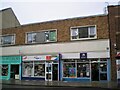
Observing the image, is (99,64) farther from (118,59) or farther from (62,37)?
(62,37)

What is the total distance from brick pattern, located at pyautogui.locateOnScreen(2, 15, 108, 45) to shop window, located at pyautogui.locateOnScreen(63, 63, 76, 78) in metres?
2.91

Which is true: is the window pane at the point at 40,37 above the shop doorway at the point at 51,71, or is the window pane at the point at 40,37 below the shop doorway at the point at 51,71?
above

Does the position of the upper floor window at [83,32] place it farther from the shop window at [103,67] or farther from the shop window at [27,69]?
the shop window at [27,69]

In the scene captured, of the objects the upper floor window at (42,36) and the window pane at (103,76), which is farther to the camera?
the upper floor window at (42,36)

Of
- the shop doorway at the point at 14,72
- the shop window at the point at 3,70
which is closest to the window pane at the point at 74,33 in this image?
the shop doorway at the point at 14,72

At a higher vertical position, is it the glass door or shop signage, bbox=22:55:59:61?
shop signage, bbox=22:55:59:61

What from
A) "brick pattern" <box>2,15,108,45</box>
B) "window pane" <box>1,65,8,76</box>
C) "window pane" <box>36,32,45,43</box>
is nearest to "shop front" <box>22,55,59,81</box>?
"window pane" <box>36,32,45,43</box>

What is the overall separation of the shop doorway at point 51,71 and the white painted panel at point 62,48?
5.10 ft

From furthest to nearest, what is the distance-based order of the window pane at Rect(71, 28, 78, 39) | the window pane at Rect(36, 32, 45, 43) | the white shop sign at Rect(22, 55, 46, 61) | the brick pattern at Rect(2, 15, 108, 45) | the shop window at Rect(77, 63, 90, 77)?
1. the window pane at Rect(36, 32, 45, 43)
2. the white shop sign at Rect(22, 55, 46, 61)
3. the window pane at Rect(71, 28, 78, 39)
4. the shop window at Rect(77, 63, 90, 77)
5. the brick pattern at Rect(2, 15, 108, 45)

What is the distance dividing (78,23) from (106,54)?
4943 mm

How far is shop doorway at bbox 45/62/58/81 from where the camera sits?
2845cm

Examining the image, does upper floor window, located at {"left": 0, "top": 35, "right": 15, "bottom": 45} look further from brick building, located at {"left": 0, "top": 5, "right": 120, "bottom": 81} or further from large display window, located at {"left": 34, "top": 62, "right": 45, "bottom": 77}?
large display window, located at {"left": 34, "top": 62, "right": 45, "bottom": 77}

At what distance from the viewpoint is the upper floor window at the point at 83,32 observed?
89.6 ft

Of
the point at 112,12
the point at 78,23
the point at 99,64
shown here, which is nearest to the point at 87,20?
the point at 78,23
